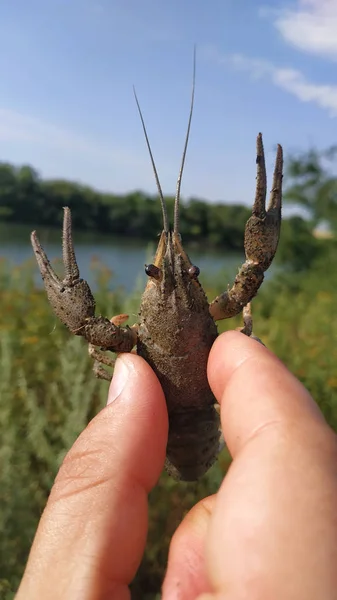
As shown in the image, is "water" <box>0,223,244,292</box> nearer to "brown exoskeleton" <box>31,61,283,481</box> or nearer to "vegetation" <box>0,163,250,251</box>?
"vegetation" <box>0,163,250,251</box>

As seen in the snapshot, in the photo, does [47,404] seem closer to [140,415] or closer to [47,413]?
[47,413]

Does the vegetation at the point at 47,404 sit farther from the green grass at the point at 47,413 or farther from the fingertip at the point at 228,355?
the fingertip at the point at 228,355

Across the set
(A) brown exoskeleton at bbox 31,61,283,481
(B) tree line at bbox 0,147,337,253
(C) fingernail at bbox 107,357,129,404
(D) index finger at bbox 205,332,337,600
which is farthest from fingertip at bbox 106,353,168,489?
(B) tree line at bbox 0,147,337,253

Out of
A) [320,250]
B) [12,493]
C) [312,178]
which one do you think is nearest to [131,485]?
[12,493]

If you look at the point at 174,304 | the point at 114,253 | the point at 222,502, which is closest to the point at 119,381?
the point at 174,304

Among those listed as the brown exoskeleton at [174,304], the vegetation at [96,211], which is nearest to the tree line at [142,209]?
the vegetation at [96,211]
